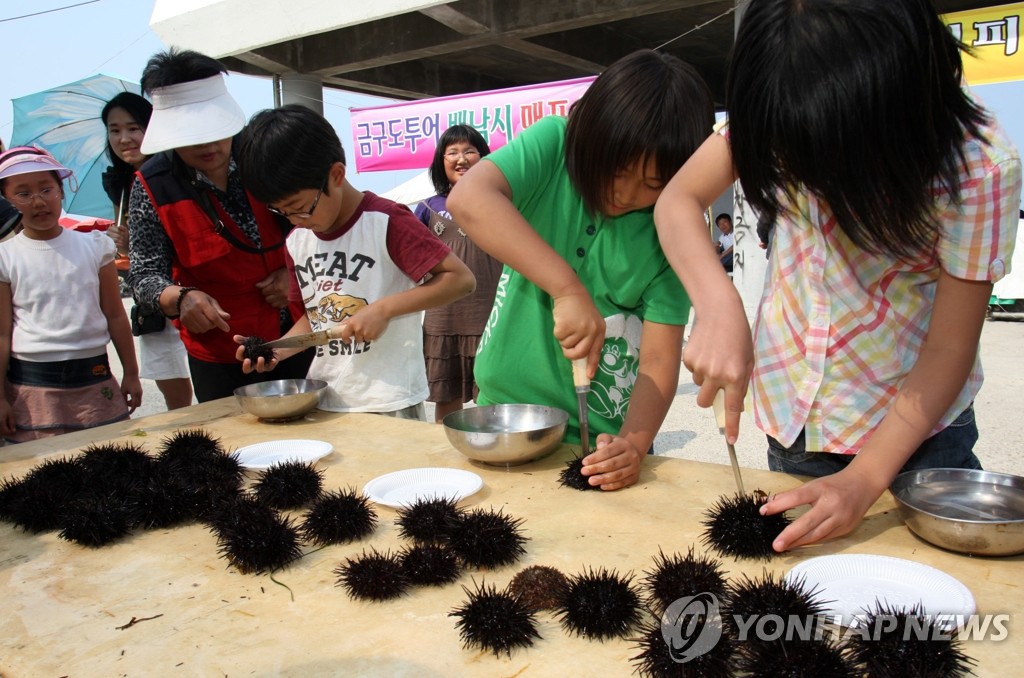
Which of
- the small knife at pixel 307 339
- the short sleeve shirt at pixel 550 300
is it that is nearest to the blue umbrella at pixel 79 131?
the small knife at pixel 307 339

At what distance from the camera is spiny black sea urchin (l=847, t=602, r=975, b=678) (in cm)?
89

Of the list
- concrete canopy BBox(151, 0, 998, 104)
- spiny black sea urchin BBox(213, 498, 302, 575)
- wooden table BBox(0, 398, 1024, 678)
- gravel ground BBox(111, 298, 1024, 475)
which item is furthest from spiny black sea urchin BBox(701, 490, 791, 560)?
concrete canopy BBox(151, 0, 998, 104)

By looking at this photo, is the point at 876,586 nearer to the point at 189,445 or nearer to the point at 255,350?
the point at 189,445

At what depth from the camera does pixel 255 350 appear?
2.33 m

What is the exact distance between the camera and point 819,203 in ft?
4.80

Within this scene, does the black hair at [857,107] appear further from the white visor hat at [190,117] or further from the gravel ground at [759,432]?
the gravel ground at [759,432]

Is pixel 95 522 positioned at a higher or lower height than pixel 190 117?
lower

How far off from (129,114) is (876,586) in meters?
3.88

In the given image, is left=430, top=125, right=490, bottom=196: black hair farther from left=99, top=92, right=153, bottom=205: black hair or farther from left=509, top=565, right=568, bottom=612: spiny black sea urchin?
left=509, top=565, right=568, bottom=612: spiny black sea urchin

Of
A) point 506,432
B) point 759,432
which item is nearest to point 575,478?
point 506,432

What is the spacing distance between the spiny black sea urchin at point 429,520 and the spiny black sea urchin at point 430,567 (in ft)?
0.31

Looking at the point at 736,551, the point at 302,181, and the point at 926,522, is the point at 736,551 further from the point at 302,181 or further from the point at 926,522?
the point at 302,181

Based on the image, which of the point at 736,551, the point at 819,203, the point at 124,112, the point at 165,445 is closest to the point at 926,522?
the point at 736,551

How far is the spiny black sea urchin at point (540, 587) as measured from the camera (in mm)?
1135
